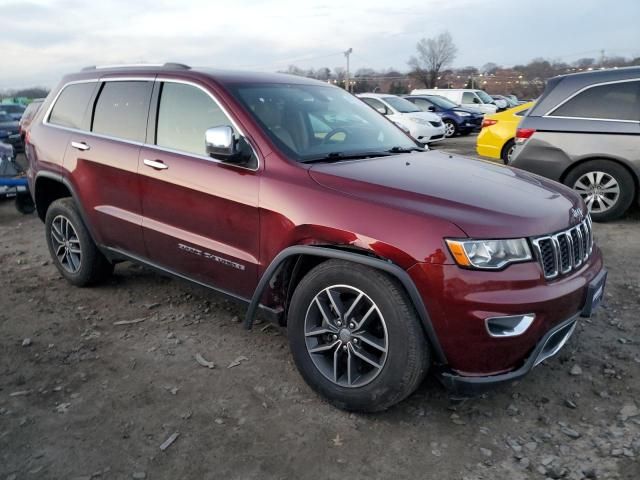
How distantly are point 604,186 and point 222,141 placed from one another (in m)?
5.13

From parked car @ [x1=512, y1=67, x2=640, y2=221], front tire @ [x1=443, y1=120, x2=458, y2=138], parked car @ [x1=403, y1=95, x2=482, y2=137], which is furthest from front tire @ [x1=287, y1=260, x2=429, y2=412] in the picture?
front tire @ [x1=443, y1=120, x2=458, y2=138]

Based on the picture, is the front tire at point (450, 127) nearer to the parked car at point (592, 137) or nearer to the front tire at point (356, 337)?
the parked car at point (592, 137)

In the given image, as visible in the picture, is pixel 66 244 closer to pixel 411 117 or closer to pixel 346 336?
pixel 346 336

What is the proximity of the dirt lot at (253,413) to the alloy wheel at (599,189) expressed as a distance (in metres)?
2.55

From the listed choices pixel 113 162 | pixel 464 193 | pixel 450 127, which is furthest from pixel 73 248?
pixel 450 127

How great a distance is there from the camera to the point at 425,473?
2430 mm

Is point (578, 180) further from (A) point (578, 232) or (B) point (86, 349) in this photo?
(B) point (86, 349)

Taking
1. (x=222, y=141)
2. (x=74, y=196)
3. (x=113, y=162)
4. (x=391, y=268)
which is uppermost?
(x=222, y=141)

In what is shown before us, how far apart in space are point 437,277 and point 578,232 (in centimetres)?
97

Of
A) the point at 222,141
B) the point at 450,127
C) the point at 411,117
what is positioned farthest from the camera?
the point at 450,127

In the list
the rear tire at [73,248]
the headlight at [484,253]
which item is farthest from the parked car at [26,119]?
the headlight at [484,253]

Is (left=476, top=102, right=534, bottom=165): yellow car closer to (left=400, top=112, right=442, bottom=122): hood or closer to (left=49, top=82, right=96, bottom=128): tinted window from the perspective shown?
(left=400, top=112, right=442, bottom=122): hood

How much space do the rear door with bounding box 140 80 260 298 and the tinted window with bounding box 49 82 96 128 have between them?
1.01 metres

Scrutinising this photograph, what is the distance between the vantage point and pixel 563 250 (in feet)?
8.79
